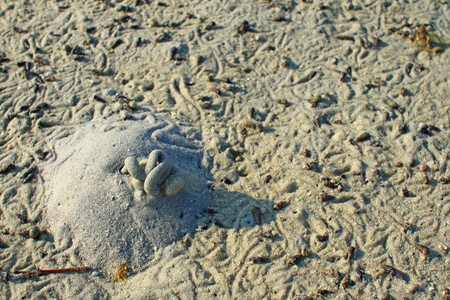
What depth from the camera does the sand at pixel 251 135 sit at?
336 centimetres

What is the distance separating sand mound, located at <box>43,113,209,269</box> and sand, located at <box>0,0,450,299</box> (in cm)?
4

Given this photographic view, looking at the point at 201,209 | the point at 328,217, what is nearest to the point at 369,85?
the point at 328,217

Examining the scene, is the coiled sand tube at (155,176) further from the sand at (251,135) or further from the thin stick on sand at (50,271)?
the thin stick on sand at (50,271)

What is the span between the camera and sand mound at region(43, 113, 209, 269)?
3494mm

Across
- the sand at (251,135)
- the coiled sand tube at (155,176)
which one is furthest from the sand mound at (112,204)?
the coiled sand tube at (155,176)

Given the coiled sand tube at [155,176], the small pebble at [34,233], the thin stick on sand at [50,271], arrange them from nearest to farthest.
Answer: the thin stick on sand at [50,271] → the coiled sand tube at [155,176] → the small pebble at [34,233]

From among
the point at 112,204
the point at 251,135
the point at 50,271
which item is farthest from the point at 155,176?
the point at 251,135

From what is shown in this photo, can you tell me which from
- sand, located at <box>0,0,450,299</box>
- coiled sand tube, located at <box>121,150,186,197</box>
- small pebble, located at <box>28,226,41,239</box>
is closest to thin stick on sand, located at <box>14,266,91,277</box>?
sand, located at <box>0,0,450,299</box>

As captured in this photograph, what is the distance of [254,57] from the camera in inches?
222

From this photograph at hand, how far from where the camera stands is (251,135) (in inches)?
180

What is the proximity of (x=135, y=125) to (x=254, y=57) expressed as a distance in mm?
2387

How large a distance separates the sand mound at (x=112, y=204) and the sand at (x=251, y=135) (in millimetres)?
41

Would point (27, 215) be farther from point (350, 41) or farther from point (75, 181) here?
point (350, 41)

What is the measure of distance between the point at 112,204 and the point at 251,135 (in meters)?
1.97
